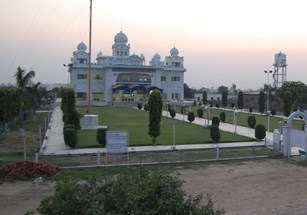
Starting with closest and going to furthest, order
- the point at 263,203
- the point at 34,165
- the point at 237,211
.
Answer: the point at 237,211 < the point at 263,203 < the point at 34,165

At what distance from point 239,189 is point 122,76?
54588 millimetres

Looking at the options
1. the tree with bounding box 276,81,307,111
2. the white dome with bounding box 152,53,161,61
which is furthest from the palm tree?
the white dome with bounding box 152,53,161,61

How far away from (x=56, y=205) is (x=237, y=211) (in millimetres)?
5078

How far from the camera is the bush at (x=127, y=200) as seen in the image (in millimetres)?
4547

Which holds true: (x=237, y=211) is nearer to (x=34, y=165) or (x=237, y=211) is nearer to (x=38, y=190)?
(x=38, y=190)

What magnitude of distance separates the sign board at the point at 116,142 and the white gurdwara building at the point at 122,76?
43320mm

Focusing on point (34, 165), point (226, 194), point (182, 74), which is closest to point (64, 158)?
point (34, 165)

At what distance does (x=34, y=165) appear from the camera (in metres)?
11.3

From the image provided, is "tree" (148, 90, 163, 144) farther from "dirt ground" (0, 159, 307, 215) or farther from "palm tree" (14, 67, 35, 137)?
"palm tree" (14, 67, 35, 137)

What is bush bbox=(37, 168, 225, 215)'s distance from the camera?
4.55 m

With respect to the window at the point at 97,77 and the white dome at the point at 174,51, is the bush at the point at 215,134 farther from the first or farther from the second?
the white dome at the point at 174,51

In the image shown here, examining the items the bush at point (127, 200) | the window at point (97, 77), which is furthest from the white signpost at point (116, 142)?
the window at point (97, 77)

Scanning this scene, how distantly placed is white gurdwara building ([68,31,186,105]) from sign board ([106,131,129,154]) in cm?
4332

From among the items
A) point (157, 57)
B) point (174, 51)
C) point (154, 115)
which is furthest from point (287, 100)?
point (157, 57)
